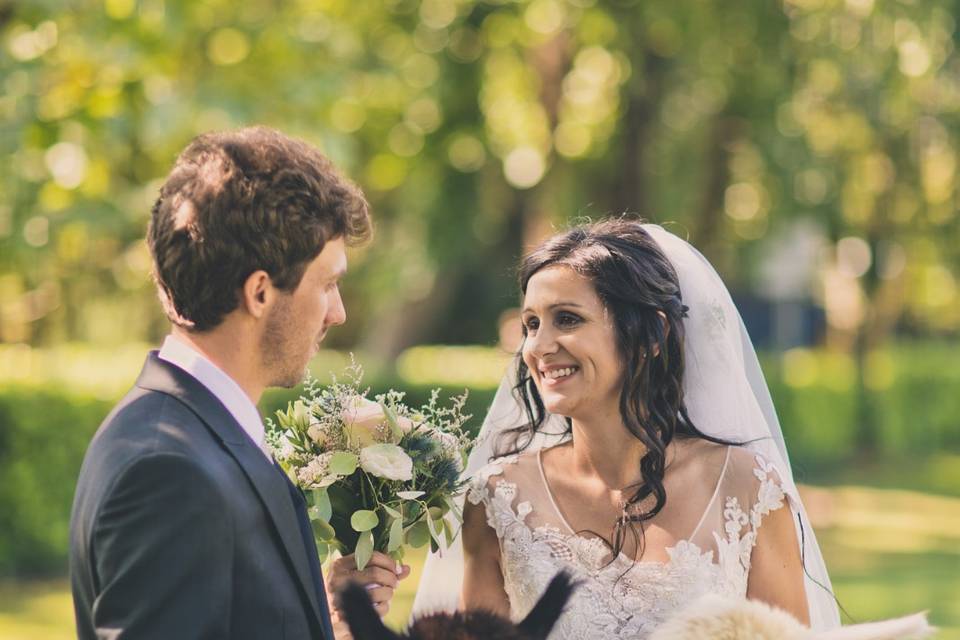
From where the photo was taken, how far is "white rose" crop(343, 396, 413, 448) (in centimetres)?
335

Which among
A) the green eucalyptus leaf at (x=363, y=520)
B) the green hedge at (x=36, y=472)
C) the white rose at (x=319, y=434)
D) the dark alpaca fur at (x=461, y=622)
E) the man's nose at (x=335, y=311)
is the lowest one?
the green hedge at (x=36, y=472)

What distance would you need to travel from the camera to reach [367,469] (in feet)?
10.6

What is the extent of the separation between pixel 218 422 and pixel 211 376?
104 millimetres

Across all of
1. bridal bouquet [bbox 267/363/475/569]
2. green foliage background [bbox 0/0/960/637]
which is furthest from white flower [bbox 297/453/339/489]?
green foliage background [bbox 0/0/960/637]

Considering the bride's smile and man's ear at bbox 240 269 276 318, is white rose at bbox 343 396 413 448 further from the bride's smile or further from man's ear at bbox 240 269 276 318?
man's ear at bbox 240 269 276 318

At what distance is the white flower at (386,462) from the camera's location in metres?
3.22

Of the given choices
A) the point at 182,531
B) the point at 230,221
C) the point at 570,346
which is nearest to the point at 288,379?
the point at 230,221

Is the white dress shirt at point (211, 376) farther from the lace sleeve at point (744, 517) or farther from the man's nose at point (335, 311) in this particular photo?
the lace sleeve at point (744, 517)

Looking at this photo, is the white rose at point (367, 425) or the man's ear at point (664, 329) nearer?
the white rose at point (367, 425)

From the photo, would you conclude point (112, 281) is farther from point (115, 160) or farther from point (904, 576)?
point (904, 576)

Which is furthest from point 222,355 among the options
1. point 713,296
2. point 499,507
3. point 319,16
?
point 319,16

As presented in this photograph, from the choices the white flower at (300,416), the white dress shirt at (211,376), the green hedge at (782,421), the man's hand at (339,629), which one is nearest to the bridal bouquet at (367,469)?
the white flower at (300,416)

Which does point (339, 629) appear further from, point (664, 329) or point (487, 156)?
point (487, 156)

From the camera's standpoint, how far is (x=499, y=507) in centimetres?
389
